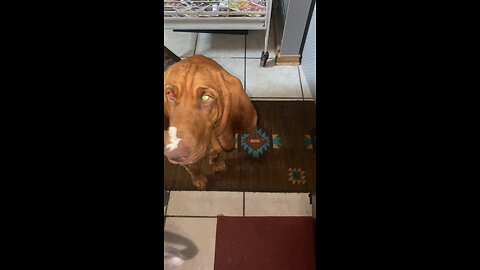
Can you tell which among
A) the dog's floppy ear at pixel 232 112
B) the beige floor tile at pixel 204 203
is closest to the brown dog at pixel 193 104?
the dog's floppy ear at pixel 232 112

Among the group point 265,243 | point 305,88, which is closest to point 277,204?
point 265,243

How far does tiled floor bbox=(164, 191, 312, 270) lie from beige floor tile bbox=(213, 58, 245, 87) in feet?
2.65

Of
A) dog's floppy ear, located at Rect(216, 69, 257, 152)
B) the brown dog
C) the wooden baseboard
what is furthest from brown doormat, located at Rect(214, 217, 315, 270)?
the wooden baseboard

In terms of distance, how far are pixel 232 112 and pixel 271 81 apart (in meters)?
0.93

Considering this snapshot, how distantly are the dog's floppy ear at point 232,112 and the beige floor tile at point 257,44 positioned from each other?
99 centimetres

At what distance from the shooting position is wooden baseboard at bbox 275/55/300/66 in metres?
2.18

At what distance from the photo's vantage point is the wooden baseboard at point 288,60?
2182 millimetres

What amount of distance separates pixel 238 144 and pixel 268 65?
2.19 ft

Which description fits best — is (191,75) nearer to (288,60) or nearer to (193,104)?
(193,104)

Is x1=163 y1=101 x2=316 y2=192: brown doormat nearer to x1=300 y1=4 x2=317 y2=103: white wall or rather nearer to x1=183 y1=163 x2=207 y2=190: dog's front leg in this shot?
x1=183 y1=163 x2=207 y2=190: dog's front leg

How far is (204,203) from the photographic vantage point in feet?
5.45
